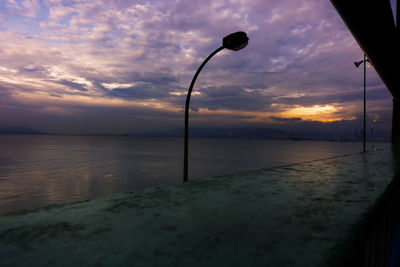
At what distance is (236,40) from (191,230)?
7.17 m

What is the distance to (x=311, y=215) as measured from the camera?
105 inches

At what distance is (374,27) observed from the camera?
371 cm

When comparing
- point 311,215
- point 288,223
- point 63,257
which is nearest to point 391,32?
point 311,215

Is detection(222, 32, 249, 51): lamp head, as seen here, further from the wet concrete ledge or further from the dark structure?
the wet concrete ledge

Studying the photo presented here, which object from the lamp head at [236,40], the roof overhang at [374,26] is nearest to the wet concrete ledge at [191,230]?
the roof overhang at [374,26]

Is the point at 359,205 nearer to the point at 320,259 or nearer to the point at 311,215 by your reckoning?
the point at 311,215

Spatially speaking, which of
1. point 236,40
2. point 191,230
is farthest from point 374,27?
point 236,40

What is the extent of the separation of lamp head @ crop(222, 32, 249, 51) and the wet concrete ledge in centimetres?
584

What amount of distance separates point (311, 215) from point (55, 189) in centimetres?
3656

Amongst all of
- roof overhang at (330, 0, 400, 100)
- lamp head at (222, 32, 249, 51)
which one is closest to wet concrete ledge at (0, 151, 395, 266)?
roof overhang at (330, 0, 400, 100)

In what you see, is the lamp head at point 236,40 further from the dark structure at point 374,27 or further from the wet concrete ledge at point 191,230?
the wet concrete ledge at point 191,230

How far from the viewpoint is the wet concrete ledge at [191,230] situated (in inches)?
67.1

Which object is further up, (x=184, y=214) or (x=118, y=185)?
(x=184, y=214)

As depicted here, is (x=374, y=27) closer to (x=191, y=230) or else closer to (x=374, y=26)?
(x=374, y=26)
